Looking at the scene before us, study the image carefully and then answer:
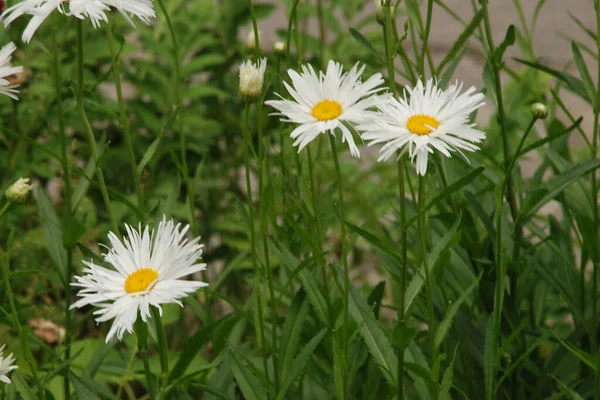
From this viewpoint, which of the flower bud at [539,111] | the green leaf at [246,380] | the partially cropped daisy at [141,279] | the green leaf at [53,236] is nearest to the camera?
the partially cropped daisy at [141,279]

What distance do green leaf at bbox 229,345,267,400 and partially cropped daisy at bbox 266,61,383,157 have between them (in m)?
0.26

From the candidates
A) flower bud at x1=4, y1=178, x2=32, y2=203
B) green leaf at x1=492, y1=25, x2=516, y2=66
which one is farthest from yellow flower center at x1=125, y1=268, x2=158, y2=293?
green leaf at x1=492, y1=25, x2=516, y2=66

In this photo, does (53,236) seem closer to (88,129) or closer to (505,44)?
(88,129)

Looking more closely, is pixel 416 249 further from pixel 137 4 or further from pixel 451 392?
pixel 137 4

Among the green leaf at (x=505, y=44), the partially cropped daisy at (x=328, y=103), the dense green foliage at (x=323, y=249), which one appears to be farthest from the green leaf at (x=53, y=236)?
the green leaf at (x=505, y=44)

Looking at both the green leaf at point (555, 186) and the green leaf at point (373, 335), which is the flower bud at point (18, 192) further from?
the green leaf at point (555, 186)

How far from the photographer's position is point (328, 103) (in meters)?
0.74

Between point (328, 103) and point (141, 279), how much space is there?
0.64 ft

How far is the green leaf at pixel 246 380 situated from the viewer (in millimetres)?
890

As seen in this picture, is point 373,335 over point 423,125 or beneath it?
beneath

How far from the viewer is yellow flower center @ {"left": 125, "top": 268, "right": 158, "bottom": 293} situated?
0.70 m

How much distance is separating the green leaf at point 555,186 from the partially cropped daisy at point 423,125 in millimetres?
188

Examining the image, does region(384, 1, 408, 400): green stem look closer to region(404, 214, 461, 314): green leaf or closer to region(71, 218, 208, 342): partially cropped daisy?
region(404, 214, 461, 314): green leaf

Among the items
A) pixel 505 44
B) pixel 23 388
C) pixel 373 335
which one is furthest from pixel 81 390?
pixel 505 44
